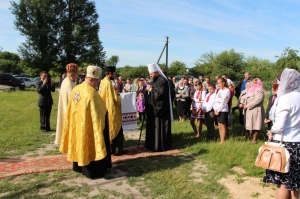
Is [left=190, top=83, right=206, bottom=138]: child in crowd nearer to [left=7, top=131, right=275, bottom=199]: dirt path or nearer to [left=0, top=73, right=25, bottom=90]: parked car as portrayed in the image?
[left=7, top=131, right=275, bottom=199]: dirt path

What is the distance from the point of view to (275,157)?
3.09 meters

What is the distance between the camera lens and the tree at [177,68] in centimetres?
5888

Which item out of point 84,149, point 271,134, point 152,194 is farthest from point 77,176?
point 271,134

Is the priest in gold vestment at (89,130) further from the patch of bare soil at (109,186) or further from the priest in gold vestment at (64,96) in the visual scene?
the priest in gold vestment at (64,96)

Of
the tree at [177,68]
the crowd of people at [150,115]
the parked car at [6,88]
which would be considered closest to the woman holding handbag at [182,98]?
the crowd of people at [150,115]

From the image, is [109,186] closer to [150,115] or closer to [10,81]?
[150,115]

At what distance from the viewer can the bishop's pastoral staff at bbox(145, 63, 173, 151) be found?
6406mm

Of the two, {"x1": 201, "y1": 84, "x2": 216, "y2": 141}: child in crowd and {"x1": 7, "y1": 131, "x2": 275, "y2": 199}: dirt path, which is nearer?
{"x1": 7, "y1": 131, "x2": 275, "y2": 199}: dirt path

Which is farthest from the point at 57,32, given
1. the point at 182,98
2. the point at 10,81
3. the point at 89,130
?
the point at 89,130

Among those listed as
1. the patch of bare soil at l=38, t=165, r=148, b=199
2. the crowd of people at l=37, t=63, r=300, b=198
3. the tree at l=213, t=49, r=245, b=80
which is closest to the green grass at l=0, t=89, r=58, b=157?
the crowd of people at l=37, t=63, r=300, b=198

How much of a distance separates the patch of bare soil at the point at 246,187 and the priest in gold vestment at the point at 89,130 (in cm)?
212

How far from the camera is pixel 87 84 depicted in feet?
15.5

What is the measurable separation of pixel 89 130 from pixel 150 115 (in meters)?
2.21

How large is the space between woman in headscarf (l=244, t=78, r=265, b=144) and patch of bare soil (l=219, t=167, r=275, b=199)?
2298 mm
